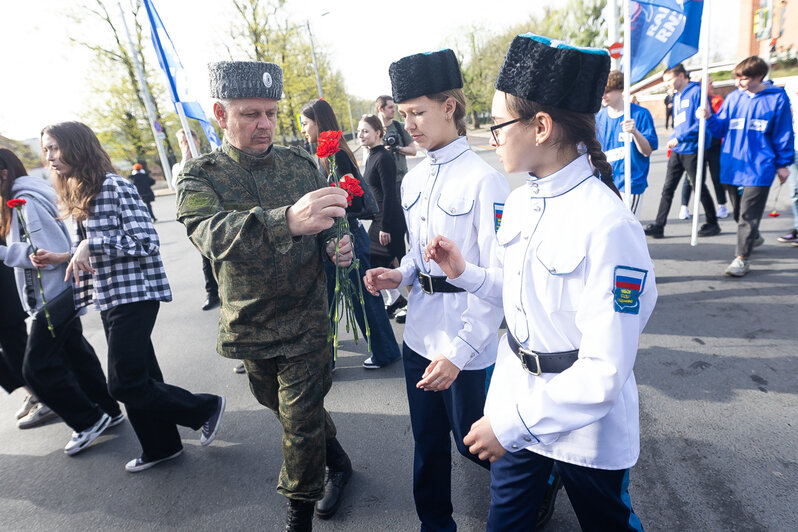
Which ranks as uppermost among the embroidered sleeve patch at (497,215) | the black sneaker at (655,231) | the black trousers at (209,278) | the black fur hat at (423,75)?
the black fur hat at (423,75)

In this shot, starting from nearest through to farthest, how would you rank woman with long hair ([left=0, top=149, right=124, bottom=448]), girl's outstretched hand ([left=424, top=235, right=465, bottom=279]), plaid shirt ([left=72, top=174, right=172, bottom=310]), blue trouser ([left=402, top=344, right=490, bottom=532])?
1. girl's outstretched hand ([left=424, top=235, right=465, bottom=279])
2. blue trouser ([left=402, top=344, right=490, bottom=532])
3. plaid shirt ([left=72, top=174, right=172, bottom=310])
4. woman with long hair ([left=0, top=149, right=124, bottom=448])

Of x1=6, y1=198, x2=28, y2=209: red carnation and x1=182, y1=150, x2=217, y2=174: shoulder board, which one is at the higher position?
x1=182, y1=150, x2=217, y2=174: shoulder board

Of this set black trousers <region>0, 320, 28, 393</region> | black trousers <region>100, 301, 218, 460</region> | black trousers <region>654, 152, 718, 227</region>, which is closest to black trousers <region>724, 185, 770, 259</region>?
black trousers <region>654, 152, 718, 227</region>

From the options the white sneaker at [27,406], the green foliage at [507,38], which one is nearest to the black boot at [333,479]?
the white sneaker at [27,406]

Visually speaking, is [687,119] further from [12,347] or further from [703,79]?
[12,347]

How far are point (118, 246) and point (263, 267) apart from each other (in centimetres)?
121

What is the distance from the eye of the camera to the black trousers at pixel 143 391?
8.91 ft

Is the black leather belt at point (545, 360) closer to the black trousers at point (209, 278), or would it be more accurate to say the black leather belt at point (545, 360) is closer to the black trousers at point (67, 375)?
the black trousers at point (67, 375)

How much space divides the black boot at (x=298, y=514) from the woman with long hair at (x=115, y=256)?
119 cm

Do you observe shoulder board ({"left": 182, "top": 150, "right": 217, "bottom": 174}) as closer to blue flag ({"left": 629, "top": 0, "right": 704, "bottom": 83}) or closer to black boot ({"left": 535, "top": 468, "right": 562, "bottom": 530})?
black boot ({"left": 535, "top": 468, "right": 562, "bottom": 530})

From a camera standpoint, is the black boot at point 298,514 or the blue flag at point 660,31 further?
the blue flag at point 660,31

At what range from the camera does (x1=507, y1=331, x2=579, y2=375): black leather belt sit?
1370 mm

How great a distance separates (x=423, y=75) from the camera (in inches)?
78.1

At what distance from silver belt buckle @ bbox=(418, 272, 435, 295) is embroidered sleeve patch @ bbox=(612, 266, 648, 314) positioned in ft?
3.18
